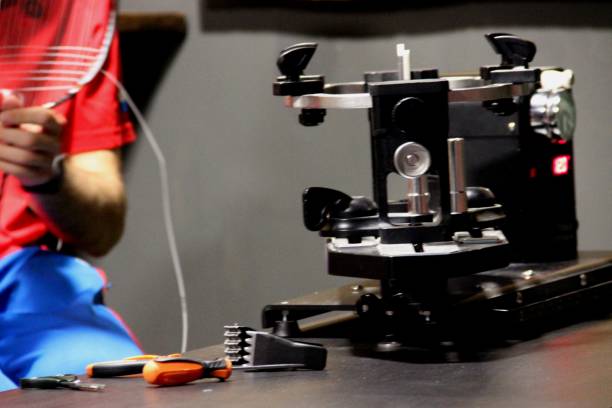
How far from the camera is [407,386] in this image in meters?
1.04

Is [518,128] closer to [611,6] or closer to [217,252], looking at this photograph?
[611,6]

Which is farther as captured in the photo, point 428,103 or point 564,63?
point 564,63

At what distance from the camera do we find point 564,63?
83.7 inches

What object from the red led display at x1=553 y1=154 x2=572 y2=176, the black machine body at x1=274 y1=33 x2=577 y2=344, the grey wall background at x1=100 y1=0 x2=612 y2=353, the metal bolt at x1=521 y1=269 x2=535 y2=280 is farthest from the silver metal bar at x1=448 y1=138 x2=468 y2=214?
the grey wall background at x1=100 y1=0 x2=612 y2=353

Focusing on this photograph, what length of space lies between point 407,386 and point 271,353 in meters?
0.15

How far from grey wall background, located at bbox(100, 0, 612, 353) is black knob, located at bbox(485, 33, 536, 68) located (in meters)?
0.98

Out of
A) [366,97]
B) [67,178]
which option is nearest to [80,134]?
[67,178]

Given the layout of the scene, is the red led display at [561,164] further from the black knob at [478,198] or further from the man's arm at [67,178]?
the man's arm at [67,178]

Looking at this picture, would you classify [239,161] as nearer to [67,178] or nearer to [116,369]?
[67,178]

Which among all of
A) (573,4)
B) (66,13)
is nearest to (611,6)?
(573,4)

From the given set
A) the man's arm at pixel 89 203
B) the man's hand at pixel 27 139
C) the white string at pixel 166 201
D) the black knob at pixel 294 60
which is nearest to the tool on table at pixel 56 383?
the black knob at pixel 294 60

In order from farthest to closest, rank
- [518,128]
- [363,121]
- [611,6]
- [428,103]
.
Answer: [363,121] < [611,6] < [518,128] < [428,103]

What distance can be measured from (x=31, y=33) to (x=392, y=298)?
24.7 inches

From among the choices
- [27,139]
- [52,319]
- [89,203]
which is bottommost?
[52,319]
